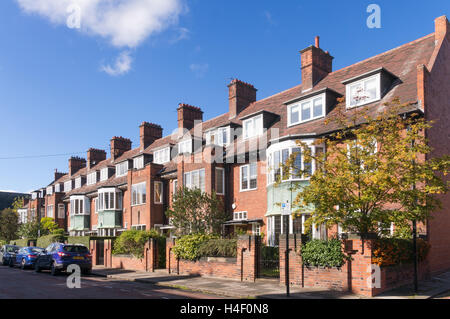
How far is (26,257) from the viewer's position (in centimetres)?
2650

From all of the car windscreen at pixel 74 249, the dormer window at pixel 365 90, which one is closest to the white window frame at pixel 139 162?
the car windscreen at pixel 74 249

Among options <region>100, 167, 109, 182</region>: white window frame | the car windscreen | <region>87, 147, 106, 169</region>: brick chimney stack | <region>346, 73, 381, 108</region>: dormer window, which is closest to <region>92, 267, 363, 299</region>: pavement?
the car windscreen

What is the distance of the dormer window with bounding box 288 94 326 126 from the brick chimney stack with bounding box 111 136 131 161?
2821cm

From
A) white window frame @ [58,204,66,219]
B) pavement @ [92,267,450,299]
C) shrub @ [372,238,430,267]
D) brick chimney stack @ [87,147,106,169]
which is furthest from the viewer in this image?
white window frame @ [58,204,66,219]

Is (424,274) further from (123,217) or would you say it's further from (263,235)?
(123,217)

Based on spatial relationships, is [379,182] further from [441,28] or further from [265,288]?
[441,28]

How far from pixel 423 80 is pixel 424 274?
825 cm

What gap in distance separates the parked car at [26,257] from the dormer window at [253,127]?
15.0 meters

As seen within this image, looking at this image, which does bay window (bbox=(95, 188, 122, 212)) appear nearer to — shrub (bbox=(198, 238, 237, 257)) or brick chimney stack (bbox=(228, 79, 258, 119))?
brick chimney stack (bbox=(228, 79, 258, 119))

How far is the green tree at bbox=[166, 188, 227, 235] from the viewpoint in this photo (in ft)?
77.4

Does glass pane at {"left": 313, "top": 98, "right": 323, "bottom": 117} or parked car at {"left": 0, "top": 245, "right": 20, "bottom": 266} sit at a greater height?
glass pane at {"left": 313, "top": 98, "right": 323, "bottom": 117}

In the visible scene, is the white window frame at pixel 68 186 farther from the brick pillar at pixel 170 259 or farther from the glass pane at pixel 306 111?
the glass pane at pixel 306 111

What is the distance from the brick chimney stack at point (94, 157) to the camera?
53.5m
